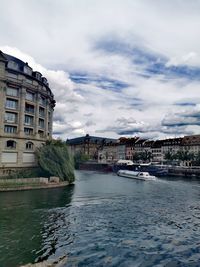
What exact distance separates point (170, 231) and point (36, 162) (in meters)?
50.6

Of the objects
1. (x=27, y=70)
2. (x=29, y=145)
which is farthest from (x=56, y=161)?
(x=27, y=70)

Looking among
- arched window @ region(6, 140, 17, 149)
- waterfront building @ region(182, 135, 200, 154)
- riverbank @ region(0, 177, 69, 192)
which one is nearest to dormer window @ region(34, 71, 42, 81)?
arched window @ region(6, 140, 17, 149)

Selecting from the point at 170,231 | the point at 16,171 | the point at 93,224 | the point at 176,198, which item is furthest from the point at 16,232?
the point at 16,171

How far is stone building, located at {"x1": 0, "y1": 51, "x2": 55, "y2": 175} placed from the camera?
218 ft

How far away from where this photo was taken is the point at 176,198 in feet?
172

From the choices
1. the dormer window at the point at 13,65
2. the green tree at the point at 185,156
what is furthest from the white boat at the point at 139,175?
the dormer window at the point at 13,65

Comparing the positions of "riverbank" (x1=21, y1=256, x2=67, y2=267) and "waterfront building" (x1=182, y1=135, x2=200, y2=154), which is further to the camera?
"waterfront building" (x1=182, y1=135, x2=200, y2=154)

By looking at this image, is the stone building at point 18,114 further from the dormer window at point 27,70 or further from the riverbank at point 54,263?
the riverbank at point 54,263

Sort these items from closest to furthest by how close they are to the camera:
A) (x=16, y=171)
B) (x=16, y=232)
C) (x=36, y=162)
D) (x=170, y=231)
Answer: (x=16, y=232), (x=170, y=231), (x=16, y=171), (x=36, y=162)

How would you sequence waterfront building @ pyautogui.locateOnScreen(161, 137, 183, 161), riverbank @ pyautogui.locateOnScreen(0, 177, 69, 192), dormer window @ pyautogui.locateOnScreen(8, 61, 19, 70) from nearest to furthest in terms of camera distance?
1. riverbank @ pyautogui.locateOnScreen(0, 177, 69, 192)
2. dormer window @ pyautogui.locateOnScreen(8, 61, 19, 70)
3. waterfront building @ pyautogui.locateOnScreen(161, 137, 183, 161)

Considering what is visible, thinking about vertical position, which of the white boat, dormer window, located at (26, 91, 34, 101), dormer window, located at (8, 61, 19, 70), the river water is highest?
dormer window, located at (8, 61, 19, 70)

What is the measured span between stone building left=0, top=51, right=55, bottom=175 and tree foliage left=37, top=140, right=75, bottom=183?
14.5ft

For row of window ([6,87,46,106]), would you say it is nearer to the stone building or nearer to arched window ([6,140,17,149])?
the stone building

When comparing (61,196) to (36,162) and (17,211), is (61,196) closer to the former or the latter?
(17,211)
